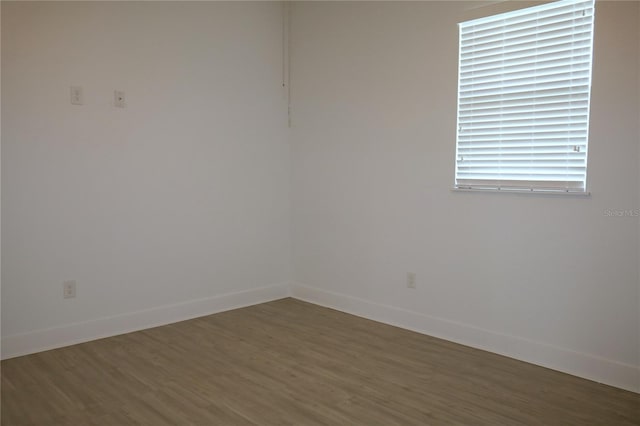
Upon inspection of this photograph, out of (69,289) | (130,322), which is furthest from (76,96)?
(130,322)

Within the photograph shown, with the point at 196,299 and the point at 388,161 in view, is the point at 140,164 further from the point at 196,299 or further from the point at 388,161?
the point at 388,161

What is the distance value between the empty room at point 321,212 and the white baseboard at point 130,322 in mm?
18

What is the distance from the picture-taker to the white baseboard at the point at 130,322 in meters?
3.25

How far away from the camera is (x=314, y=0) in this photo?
4.41 m

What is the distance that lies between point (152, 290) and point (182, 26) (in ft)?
6.55

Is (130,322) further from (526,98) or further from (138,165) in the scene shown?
(526,98)

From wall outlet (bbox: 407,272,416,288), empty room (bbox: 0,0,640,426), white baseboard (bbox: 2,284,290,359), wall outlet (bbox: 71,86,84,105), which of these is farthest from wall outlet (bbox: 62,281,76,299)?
wall outlet (bbox: 407,272,416,288)

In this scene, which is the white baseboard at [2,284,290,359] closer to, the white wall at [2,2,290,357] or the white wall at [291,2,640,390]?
the white wall at [2,2,290,357]

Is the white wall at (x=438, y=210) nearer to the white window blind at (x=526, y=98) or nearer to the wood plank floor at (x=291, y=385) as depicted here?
the white window blind at (x=526, y=98)

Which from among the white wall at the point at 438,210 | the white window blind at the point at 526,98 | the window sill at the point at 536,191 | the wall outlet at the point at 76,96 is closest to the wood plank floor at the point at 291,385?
the white wall at the point at 438,210

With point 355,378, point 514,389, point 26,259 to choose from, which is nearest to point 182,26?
point 26,259

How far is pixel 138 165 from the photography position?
147 inches

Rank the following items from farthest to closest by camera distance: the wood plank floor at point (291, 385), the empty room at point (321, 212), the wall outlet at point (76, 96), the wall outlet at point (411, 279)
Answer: the wall outlet at point (411, 279) → the wall outlet at point (76, 96) → the empty room at point (321, 212) → the wood plank floor at point (291, 385)

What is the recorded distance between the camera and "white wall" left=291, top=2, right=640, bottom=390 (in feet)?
9.23
